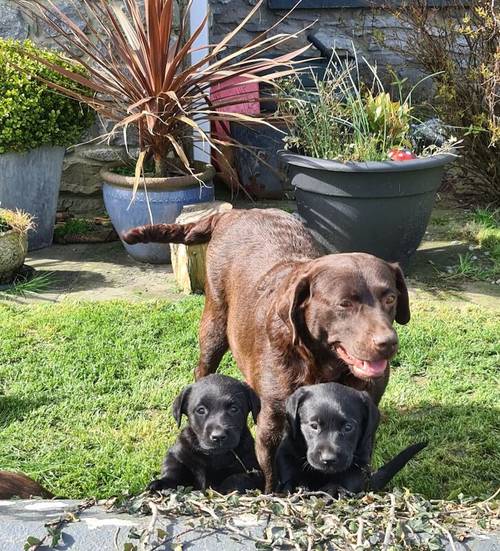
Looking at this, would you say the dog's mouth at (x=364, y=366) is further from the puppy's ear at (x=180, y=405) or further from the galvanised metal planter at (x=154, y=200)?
the galvanised metal planter at (x=154, y=200)

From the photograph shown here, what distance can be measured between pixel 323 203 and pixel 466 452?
2694 millimetres

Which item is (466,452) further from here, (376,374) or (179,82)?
(179,82)

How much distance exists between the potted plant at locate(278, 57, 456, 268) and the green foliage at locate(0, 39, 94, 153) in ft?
5.96

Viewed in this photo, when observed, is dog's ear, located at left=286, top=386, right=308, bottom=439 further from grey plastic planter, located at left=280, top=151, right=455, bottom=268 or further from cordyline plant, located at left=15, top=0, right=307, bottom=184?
cordyline plant, located at left=15, top=0, right=307, bottom=184

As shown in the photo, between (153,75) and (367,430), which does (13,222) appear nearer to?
(153,75)

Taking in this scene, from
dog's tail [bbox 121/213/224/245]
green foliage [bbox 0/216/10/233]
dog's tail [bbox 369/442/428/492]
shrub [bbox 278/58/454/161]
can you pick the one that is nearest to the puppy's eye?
dog's tail [bbox 369/442/428/492]

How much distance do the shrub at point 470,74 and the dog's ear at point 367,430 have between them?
14.8 ft

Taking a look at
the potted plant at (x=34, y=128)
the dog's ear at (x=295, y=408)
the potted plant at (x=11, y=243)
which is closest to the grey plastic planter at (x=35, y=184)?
the potted plant at (x=34, y=128)

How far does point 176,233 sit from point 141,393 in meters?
0.90

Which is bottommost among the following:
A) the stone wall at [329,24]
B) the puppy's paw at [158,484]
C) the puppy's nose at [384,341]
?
the puppy's paw at [158,484]

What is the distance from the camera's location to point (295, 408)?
10.2ft

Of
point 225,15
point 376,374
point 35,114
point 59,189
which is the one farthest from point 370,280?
point 225,15

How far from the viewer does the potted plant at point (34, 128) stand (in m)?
6.62

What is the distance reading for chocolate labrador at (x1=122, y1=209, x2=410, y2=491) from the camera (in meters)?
3.02
